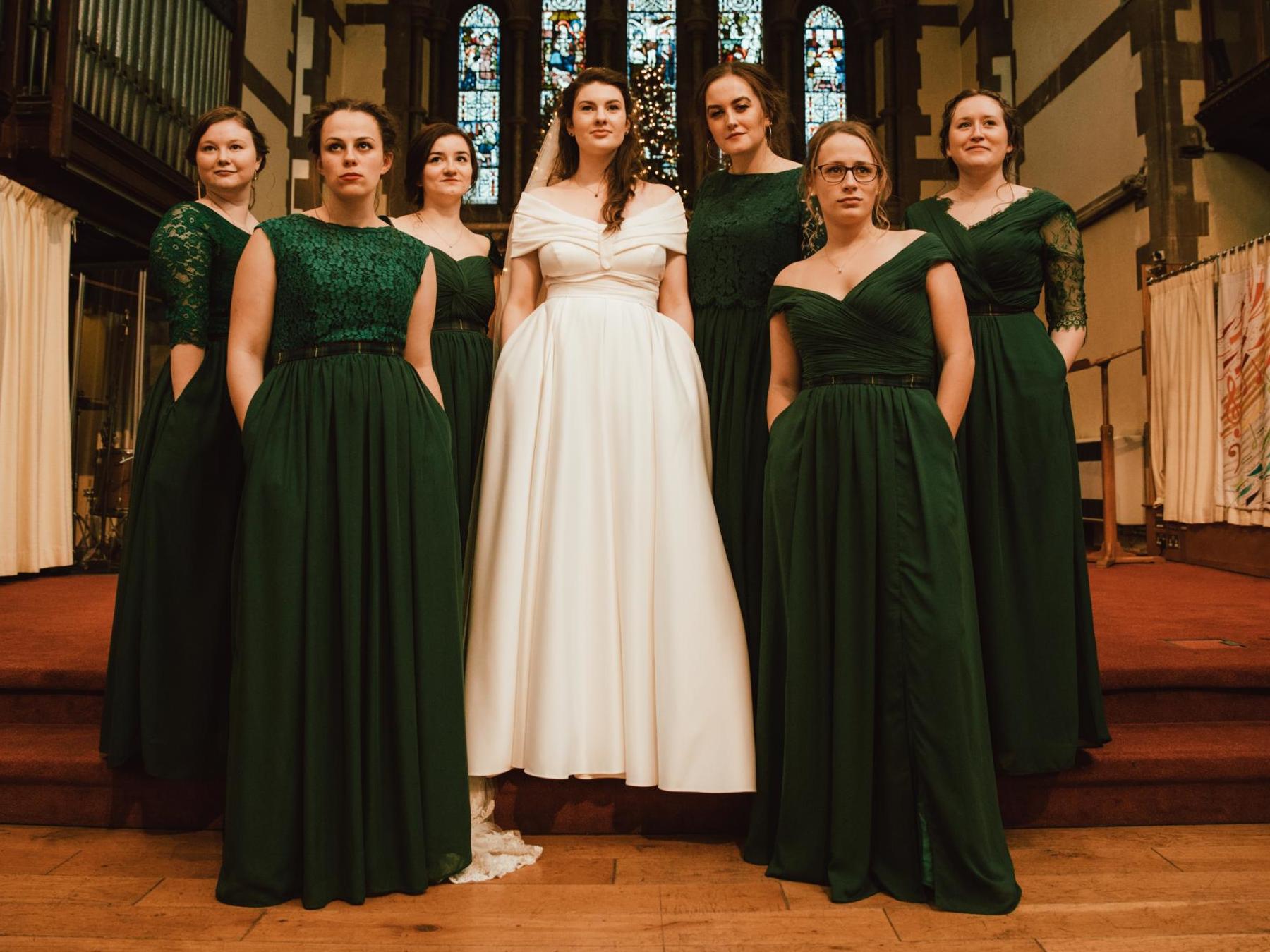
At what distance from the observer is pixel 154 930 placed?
180 centimetres

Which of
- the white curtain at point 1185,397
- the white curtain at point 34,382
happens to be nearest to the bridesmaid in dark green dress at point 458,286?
the white curtain at point 34,382

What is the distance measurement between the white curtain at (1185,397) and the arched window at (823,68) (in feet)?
15.1

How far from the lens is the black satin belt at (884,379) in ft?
6.84

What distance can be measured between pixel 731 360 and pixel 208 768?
1.65 meters

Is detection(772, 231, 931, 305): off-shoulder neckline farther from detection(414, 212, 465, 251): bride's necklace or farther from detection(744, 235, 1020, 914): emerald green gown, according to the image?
detection(414, 212, 465, 251): bride's necklace

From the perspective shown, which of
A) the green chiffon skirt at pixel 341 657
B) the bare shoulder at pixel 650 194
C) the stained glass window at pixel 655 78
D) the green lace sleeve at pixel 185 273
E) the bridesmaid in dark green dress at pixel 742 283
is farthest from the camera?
the stained glass window at pixel 655 78

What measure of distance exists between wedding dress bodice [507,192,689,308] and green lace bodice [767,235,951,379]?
496mm

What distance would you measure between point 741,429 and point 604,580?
53 centimetres

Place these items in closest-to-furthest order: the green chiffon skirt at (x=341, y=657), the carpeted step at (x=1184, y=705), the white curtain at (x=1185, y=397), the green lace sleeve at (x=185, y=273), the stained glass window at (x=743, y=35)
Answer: the green chiffon skirt at (x=341, y=657), the green lace sleeve at (x=185, y=273), the carpeted step at (x=1184, y=705), the white curtain at (x=1185, y=397), the stained glass window at (x=743, y=35)

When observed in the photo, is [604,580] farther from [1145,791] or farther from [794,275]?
[1145,791]

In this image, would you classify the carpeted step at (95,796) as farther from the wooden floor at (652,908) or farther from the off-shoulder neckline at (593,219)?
the off-shoulder neckline at (593,219)

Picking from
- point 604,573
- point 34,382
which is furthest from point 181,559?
point 34,382

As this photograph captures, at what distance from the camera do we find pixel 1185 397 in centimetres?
622

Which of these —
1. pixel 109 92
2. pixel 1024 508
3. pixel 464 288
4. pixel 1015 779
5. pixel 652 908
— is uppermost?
pixel 109 92
